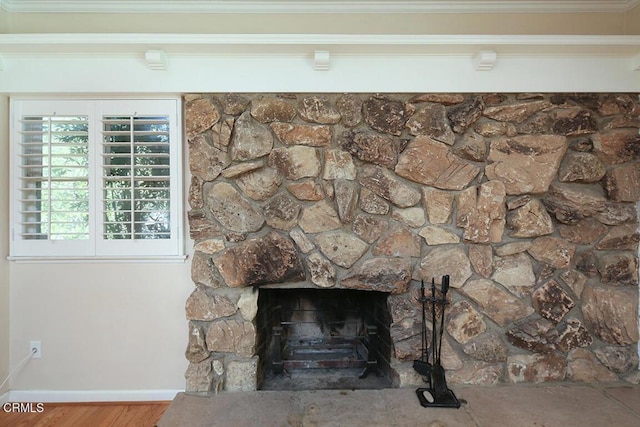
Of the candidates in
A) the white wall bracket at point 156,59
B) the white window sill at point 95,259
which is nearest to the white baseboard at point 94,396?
the white window sill at point 95,259

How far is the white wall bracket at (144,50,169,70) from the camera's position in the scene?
2.00 metres

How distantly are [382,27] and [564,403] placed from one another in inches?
93.9

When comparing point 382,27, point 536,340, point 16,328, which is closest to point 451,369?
point 536,340

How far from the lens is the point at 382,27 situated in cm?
220

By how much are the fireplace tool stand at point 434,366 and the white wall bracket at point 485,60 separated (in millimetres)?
1226

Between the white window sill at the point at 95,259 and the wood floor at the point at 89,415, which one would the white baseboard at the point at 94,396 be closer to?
the wood floor at the point at 89,415

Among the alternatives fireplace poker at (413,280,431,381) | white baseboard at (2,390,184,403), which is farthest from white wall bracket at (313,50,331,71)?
white baseboard at (2,390,184,403)

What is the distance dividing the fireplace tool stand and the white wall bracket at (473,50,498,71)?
1226 mm

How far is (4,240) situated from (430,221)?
258 centimetres

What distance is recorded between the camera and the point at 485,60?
79.4 inches

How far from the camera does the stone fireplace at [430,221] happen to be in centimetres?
→ 206

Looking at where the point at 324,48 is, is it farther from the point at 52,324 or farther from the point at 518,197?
the point at 52,324

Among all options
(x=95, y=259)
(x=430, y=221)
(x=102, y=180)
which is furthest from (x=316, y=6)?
(x=95, y=259)

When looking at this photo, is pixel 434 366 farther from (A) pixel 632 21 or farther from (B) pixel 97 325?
(A) pixel 632 21
